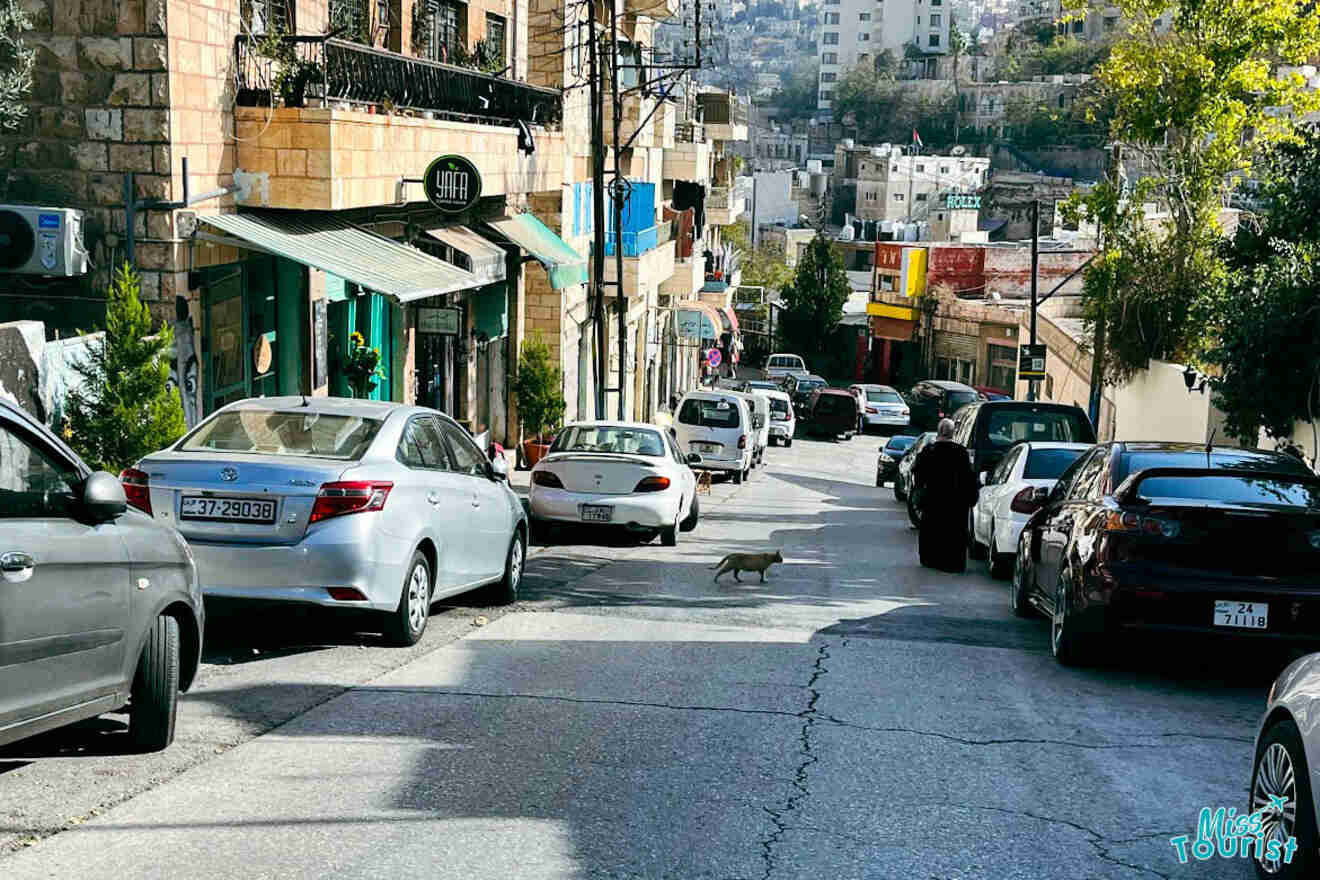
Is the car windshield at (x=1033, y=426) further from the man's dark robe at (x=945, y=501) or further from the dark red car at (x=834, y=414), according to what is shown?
the dark red car at (x=834, y=414)

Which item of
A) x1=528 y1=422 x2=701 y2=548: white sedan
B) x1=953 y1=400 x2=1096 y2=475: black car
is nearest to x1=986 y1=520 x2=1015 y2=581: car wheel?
x1=953 y1=400 x2=1096 y2=475: black car

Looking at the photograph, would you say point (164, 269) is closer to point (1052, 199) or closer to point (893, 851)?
point (893, 851)

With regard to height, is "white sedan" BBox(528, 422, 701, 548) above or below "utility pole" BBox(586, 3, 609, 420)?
below

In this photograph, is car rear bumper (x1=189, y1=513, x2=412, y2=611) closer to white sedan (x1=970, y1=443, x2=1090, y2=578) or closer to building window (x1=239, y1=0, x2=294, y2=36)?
white sedan (x1=970, y1=443, x2=1090, y2=578)

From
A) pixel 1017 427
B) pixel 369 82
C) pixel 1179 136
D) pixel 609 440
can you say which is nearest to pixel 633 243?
pixel 1179 136

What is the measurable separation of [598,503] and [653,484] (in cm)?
67

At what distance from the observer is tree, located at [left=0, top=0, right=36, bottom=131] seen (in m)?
13.9

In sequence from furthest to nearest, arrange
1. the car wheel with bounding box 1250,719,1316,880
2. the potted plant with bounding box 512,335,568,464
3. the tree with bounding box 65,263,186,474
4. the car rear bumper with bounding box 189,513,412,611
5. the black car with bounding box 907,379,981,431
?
the black car with bounding box 907,379,981,431
the potted plant with bounding box 512,335,568,464
the tree with bounding box 65,263,186,474
the car rear bumper with bounding box 189,513,412,611
the car wheel with bounding box 1250,719,1316,880

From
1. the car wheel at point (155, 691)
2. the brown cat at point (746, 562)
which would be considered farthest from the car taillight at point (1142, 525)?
the car wheel at point (155, 691)

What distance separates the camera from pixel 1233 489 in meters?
10.1

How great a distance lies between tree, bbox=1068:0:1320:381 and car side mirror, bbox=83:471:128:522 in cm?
2534

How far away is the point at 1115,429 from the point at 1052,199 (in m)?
88.8

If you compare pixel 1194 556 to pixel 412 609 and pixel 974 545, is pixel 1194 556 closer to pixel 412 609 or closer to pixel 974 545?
pixel 412 609

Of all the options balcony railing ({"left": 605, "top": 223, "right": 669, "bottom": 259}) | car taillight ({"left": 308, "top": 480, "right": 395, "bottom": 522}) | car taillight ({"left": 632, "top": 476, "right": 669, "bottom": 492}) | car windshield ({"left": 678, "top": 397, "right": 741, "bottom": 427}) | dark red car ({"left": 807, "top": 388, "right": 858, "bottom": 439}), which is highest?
balcony railing ({"left": 605, "top": 223, "right": 669, "bottom": 259})
